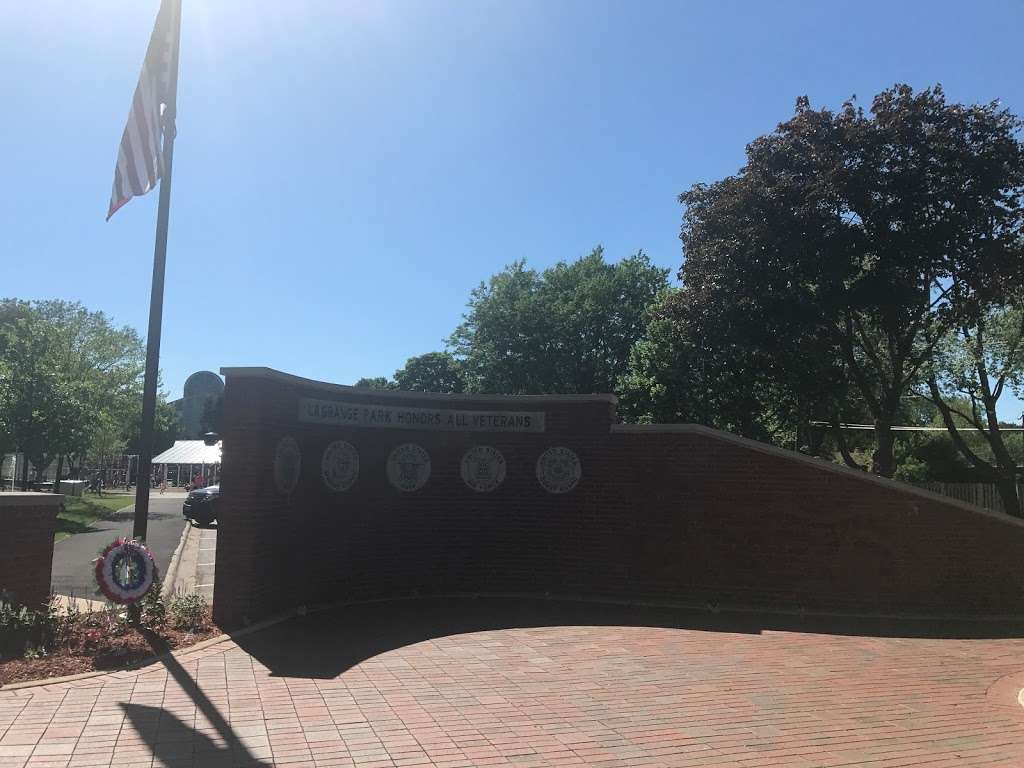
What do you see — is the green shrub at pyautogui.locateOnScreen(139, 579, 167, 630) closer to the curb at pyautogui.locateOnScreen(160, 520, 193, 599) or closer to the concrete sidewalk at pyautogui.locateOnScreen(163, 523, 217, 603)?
the curb at pyautogui.locateOnScreen(160, 520, 193, 599)

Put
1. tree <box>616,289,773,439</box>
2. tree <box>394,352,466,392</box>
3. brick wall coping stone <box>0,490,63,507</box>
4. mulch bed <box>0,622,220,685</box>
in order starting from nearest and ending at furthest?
1. mulch bed <box>0,622,220,685</box>
2. brick wall coping stone <box>0,490,63,507</box>
3. tree <box>616,289,773,439</box>
4. tree <box>394,352,466,392</box>

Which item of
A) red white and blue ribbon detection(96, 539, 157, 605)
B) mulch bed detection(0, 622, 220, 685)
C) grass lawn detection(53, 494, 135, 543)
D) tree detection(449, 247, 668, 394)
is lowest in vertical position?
grass lawn detection(53, 494, 135, 543)

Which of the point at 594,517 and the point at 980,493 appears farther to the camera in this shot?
the point at 980,493

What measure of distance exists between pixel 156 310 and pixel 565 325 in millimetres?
27731

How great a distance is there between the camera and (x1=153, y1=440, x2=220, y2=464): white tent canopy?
54125 millimetres

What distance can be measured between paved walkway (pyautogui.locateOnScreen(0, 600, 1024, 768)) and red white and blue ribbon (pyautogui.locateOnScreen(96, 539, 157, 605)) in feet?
3.60

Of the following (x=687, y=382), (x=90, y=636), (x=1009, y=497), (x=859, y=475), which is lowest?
(x=90, y=636)

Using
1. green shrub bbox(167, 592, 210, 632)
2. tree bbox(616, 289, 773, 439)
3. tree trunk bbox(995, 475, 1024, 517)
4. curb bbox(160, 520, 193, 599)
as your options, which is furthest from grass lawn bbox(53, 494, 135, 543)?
tree trunk bbox(995, 475, 1024, 517)

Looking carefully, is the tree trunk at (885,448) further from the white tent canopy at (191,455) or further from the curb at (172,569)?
the white tent canopy at (191,455)

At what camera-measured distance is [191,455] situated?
57344mm

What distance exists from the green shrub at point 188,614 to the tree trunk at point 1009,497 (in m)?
20.5

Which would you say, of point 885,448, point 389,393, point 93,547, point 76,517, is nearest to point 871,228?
point 885,448

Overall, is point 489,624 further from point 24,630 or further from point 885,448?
point 885,448

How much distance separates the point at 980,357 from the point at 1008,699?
19.2 meters
